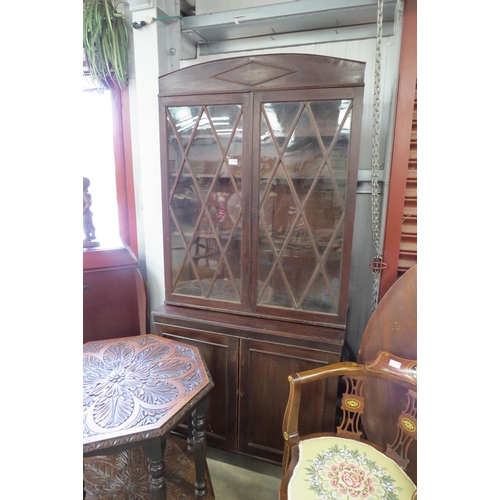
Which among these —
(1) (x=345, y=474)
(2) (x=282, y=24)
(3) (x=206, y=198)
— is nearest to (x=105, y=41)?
(2) (x=282, y=24)

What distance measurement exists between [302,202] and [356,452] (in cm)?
105

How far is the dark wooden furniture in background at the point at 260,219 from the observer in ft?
4.70

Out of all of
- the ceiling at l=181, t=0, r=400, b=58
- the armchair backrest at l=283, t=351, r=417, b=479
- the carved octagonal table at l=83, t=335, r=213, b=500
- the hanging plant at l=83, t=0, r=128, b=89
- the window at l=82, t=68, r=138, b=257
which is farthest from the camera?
the window at l=82, t=68, r=138, b=257

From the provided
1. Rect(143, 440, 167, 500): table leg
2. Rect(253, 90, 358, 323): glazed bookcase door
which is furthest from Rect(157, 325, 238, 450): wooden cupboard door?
Rect(143, 440, 167, 500): table leg

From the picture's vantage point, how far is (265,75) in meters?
1.44

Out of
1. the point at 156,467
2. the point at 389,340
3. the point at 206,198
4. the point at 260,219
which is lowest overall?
the point at 156,467

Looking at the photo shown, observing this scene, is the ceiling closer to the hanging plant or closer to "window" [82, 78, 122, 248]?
the hanging plant

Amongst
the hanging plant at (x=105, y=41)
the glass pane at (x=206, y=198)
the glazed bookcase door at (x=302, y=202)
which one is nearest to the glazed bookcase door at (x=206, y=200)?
the glass pane at (x=206, y=198)

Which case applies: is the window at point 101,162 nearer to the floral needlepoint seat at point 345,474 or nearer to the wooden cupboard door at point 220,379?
the wooden cupboard door at point 220,379

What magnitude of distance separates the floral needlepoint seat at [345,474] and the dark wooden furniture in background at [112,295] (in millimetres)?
1291

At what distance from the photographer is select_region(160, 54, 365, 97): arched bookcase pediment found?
1345 millimetres

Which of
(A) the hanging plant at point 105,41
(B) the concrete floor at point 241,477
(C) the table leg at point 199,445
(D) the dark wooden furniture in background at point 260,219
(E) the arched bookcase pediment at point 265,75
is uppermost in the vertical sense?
(A) the hanging plant at point 105,41

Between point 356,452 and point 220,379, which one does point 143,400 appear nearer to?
point 220,379
